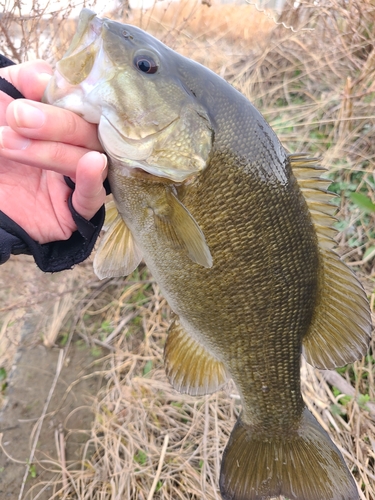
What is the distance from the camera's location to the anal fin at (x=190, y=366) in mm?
1511

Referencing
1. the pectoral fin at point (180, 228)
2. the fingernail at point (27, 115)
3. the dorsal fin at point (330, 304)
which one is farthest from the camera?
the dorsal fin at point (330, 304)

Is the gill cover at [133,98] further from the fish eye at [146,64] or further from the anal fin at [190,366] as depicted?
the anal fin at [190,366]

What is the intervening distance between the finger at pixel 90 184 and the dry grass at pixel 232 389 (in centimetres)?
155

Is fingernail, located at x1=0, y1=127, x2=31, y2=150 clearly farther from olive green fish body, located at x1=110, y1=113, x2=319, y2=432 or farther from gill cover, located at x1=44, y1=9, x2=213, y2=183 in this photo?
olive green fish body, located at x1=110, y1=113, x2=319, y2=432

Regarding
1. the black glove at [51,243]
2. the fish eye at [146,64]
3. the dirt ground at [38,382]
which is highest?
the fish eye at [146,64]

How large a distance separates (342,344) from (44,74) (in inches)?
54.6

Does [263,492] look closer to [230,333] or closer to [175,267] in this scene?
[230,333]

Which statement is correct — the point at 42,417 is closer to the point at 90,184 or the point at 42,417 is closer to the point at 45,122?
the point at 90,184

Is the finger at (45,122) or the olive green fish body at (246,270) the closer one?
the finger at (45,122)

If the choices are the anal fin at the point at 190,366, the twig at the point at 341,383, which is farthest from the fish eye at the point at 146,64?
the twig at the point at 341,383

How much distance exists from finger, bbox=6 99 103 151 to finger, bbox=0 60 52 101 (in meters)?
0.27

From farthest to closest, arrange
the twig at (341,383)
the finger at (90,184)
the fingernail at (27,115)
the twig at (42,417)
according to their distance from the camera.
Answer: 1. the twig at (42,417)
2. the twig at (341,383)
3. the finger at (90,184)
4. the fingernail at (27,115)

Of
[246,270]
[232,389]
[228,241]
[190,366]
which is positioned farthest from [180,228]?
[232,389]

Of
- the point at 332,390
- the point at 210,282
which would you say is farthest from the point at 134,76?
the point at 332,390
